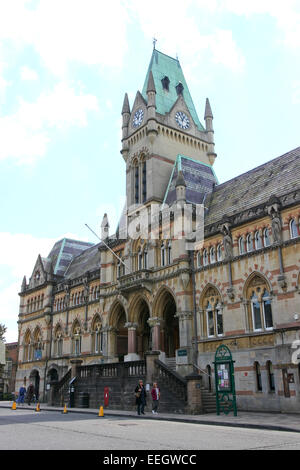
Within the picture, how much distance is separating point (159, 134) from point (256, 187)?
12232mm

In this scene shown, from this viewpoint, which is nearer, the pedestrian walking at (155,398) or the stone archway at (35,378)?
the pedestrian walking at (155,398)

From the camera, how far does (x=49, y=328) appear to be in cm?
4916

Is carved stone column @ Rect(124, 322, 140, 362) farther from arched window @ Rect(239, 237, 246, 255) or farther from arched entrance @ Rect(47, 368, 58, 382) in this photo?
arched entrance @ Rect(47, 368, 58, 382)

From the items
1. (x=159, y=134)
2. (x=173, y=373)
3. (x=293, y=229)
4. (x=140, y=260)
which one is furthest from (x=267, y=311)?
(x=159, y=134)

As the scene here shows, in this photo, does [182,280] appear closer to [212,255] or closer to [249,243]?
[212,255]

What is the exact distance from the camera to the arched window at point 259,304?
86.7 ft

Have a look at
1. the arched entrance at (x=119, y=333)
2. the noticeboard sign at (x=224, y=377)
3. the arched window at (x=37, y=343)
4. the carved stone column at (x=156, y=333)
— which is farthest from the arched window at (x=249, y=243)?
the arched window at (x=37, y=343)

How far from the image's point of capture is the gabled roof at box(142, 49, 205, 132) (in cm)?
4328

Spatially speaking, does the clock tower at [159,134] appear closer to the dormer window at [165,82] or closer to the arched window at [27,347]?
the dormer window at [165,82]

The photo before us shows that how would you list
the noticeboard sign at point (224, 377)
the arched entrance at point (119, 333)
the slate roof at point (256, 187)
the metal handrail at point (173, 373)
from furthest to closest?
the arched entrance at point (119, 333)
the slate roof at point (256, 187)
the metal handrail at point (173, 373)
the noticeboard sign at point (224, 377)

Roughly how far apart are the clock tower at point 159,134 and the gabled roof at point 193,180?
708 millimetres

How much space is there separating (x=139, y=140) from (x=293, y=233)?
20.5 m

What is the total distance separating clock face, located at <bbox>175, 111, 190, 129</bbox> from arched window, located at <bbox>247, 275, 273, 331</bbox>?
67.0 feet
